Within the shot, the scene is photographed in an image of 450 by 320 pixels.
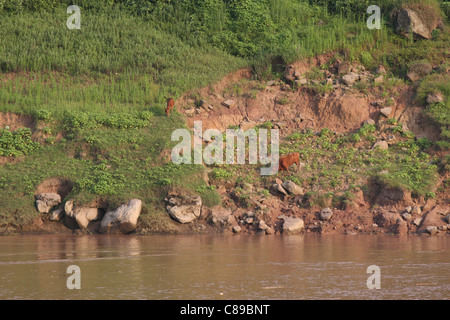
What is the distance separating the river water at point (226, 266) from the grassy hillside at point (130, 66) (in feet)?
6.53

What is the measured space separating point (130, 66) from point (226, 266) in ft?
36.0

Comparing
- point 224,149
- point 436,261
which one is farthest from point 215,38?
point 436,261

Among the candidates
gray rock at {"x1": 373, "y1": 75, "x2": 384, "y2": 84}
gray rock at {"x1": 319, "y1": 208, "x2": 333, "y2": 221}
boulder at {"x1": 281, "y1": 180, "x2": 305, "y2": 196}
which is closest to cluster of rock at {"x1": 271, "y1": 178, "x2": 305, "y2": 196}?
boulder at {"x1": 281, "y1": 180, "x2": 305, "y2": 196}

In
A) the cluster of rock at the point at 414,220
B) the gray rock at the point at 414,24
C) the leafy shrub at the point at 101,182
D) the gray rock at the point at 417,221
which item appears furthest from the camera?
the gray rock at the point at 414,24

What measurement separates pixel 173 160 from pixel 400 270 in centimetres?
711

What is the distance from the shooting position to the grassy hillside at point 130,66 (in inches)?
558

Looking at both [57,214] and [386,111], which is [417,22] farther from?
[57,214]

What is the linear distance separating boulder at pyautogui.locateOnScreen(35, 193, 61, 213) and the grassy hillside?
0.18 m

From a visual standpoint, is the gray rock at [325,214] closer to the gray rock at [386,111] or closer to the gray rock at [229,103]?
the gray rock at [386,111]

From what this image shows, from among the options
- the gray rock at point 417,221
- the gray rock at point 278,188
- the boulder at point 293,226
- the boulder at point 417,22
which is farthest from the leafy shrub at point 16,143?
the boulder at point 417,22

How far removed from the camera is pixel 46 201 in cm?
1365

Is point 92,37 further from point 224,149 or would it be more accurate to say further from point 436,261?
point 436,261

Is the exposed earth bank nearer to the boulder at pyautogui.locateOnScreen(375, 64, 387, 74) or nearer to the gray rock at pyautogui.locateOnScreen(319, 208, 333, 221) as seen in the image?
the gray rock at pyautogui.locateOnScreen(319, 208, 333, 221)

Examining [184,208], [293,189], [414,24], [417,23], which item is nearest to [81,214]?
[184,208]
